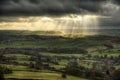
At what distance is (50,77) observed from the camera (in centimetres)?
13925

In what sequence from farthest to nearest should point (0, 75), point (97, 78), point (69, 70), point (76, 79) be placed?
point (69, 70) → point (97, 78) → point (76, 79) → point (0, 75)

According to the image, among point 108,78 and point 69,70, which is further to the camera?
point 69,70

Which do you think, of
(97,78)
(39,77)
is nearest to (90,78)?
(97,78)

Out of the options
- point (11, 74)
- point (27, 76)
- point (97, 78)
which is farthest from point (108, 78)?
point (11, 74)

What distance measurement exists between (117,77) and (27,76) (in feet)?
134

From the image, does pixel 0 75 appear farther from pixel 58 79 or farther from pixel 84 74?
pixel 84 74

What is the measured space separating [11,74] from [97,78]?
41.4 metres

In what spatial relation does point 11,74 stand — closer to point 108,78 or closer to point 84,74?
point 84,74

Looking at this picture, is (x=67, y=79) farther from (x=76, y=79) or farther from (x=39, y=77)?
(x=39, y=77)

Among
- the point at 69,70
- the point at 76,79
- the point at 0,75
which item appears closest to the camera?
the point at 0,75

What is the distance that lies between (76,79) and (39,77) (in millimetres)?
17104

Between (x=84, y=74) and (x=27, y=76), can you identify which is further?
(x=84, y=74)

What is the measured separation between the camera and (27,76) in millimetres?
141000

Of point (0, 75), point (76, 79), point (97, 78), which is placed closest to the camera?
point (0, 75)
